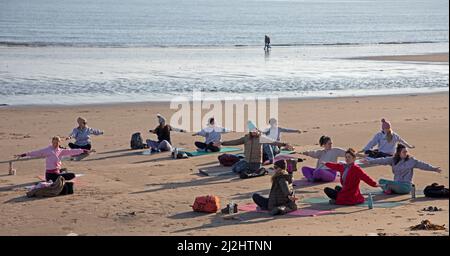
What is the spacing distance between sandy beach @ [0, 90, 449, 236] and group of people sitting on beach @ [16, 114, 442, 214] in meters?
0.30

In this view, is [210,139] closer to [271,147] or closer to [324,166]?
[271,147]

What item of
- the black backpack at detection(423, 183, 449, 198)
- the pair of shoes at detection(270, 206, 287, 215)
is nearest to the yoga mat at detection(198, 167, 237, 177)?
the pair of shoes at detection(270, 206, 287, 215)

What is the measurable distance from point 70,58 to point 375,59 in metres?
20.0

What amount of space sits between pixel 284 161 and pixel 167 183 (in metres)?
3.46

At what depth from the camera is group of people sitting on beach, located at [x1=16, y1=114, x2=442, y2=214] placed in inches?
536

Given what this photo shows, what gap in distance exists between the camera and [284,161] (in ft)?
45.6

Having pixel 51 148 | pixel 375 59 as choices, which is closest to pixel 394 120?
pixel 51 148

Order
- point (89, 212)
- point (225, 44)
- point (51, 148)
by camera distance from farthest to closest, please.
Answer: point (225, 44) → point (51, 148) → point (89, 212)

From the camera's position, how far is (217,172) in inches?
694

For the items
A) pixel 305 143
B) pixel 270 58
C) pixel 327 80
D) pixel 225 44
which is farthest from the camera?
pixel 225 44

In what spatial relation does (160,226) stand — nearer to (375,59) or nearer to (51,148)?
(51,148)

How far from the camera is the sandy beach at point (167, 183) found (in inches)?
502

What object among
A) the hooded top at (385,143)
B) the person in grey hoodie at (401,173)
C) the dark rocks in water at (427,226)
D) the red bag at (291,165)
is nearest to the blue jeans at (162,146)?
the red bag at (291,165)
